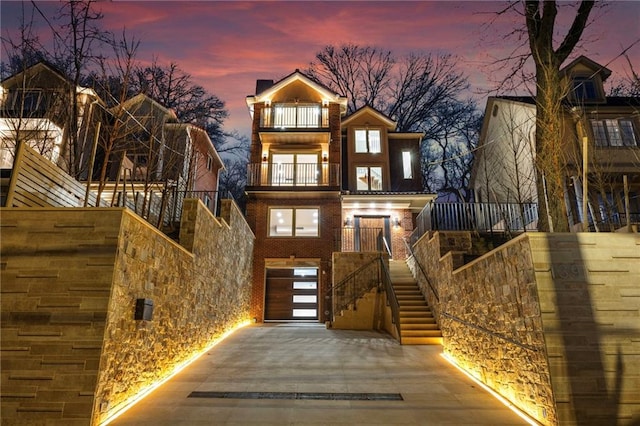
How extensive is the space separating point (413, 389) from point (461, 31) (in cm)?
749

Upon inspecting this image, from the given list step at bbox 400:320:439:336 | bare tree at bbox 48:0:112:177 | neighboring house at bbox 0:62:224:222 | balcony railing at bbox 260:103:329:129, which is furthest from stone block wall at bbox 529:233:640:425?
balcony railing at bbox 260:103:329:129

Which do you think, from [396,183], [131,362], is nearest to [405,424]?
[131,362]

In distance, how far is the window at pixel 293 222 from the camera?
1410 cm

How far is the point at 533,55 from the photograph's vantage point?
7285 mm

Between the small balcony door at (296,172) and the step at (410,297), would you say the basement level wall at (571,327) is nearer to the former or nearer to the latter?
the step at (410,297)

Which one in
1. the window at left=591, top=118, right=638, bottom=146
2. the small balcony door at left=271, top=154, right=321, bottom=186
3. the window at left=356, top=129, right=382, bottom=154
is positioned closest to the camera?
the window at left=591, top=118, right=638, bottom=146

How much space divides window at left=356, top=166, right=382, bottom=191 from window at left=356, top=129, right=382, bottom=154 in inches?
37.8

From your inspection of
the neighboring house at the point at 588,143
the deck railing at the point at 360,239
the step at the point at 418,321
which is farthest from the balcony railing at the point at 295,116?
the step at the point at 418,321

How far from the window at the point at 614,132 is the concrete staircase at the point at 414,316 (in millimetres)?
9822

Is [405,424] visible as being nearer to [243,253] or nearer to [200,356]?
[200,356]

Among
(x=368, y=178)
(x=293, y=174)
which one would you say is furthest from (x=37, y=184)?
(x=368, y=178)

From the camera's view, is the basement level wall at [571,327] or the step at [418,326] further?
the step at [418,326]

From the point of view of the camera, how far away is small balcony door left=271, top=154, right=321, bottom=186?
1469 cm

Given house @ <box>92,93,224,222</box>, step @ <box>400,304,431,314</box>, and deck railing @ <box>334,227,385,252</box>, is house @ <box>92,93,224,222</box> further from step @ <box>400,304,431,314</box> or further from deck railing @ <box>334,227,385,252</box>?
step @ <box>400,304,431,314</box>
